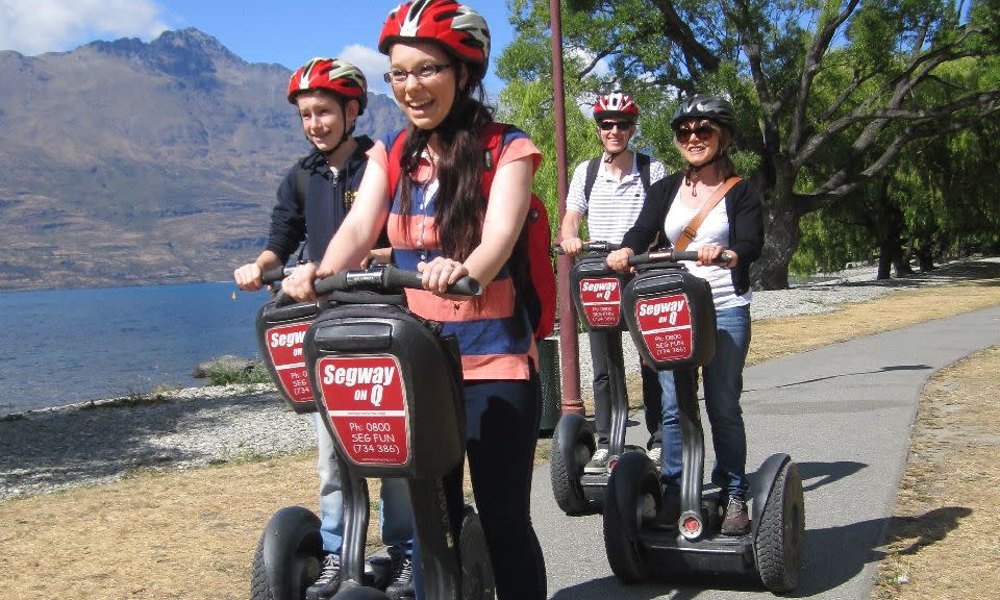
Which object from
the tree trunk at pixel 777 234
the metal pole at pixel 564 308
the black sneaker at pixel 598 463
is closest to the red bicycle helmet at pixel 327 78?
the black sneaker at pixel 598 463

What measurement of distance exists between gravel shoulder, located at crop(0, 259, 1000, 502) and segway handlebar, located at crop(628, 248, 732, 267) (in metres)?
5.20

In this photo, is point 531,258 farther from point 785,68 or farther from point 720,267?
point 785,68

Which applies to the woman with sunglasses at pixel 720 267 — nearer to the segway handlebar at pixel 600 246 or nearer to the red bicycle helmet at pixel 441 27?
the segway handlebar at pixel 600 246

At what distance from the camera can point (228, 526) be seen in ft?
21.1

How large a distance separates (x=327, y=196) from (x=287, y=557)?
1465 millimetres

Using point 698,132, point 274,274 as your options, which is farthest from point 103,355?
point 274,274

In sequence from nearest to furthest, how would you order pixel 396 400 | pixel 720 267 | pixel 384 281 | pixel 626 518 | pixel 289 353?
pixel 396 400, pixel 384 281, pixel 289 353, pixel 626 518, pixel 720 267

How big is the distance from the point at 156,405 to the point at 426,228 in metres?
11.5

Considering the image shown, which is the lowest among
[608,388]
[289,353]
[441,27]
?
[608,388]

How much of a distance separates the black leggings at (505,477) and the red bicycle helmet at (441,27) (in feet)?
3.07

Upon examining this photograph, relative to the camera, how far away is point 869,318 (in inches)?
813

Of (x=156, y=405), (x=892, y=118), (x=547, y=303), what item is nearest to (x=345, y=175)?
(x=547, y=303)

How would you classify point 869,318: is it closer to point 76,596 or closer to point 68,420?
point 68,420

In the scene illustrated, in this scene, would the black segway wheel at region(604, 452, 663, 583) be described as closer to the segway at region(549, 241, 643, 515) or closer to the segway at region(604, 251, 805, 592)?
the segway at region(604, 251, 805, 592)
